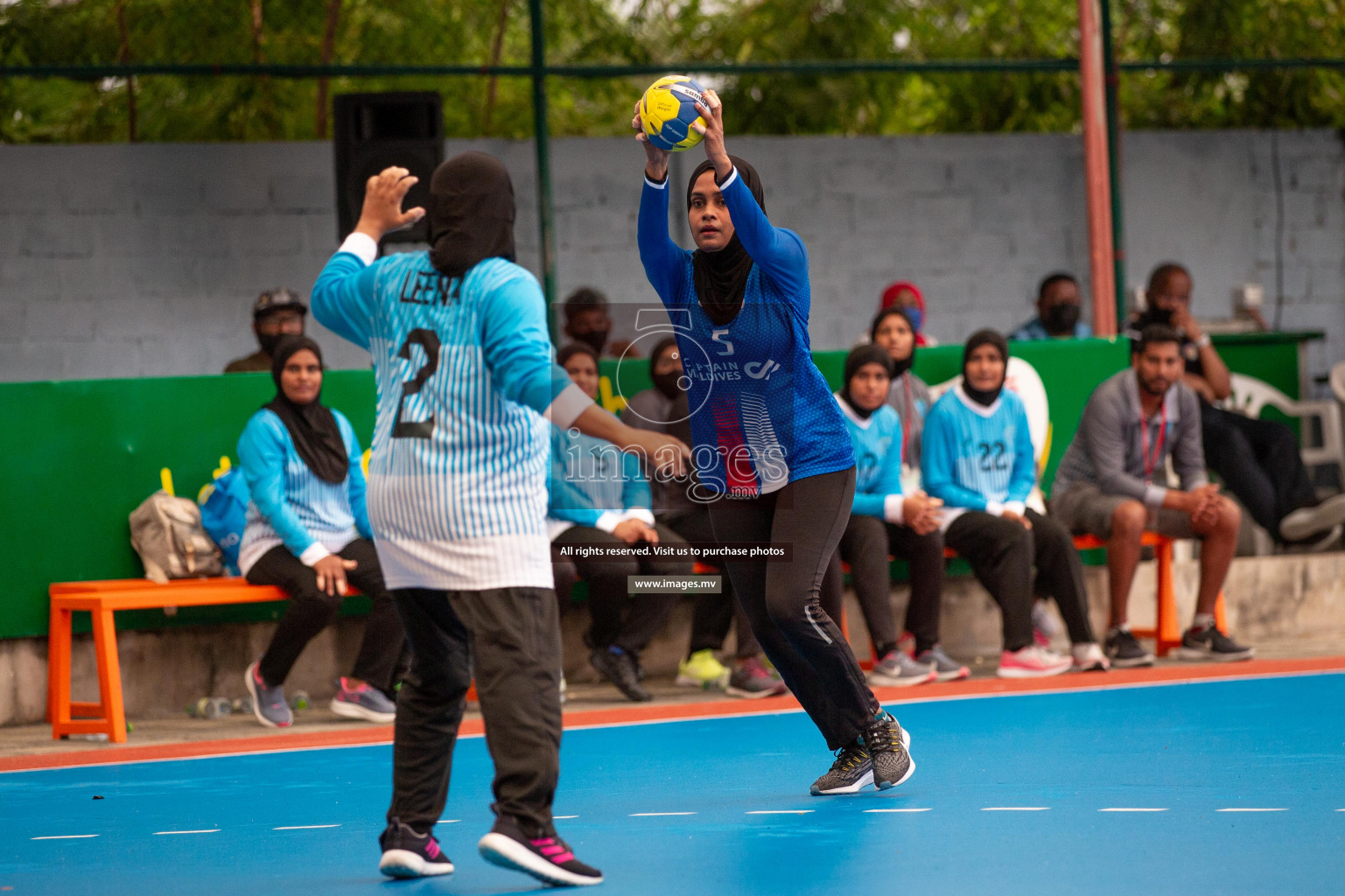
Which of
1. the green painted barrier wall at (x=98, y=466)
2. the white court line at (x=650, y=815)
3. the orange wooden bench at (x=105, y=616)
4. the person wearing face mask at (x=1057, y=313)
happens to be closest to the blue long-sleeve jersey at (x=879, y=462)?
the person wearing face mask at (x=1057, y=313)

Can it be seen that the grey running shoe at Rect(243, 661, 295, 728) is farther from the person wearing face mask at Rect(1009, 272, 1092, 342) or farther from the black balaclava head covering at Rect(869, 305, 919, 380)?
the person wearing face mask at Rect(1009, 272, 1092, 342)

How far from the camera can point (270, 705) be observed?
26.4 feet

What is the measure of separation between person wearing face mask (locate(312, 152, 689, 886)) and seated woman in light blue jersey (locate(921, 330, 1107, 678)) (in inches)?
179

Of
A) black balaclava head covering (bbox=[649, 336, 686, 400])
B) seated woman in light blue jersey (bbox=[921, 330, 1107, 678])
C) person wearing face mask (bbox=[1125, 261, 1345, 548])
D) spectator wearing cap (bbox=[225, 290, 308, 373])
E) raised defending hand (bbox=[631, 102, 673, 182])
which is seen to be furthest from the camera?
person wearing face mask (bbox=[1125, 261, 1345, 548])

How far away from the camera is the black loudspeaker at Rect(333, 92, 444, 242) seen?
10320 millimetres

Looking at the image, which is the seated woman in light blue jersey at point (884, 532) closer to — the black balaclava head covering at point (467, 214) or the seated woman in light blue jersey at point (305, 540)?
the seated woman in light blue jersey at point (305, 540)

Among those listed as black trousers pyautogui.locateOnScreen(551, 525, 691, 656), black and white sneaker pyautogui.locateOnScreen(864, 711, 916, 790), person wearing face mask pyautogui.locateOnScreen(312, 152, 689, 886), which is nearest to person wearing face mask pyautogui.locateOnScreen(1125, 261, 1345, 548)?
black trousers pyautogui.locateOnScreen(551, 525, 691, 656)

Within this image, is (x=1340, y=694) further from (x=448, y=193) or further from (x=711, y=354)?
(x=448, y=193)

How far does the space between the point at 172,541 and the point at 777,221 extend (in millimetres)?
6469

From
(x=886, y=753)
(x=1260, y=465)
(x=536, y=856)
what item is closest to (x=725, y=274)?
(x=886, y=753)

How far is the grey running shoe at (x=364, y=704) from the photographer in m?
8.10

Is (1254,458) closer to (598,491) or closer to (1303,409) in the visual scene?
(1303,409)

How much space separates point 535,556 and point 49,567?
4.84 meters

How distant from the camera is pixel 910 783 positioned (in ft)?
19.0
